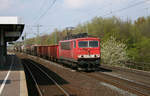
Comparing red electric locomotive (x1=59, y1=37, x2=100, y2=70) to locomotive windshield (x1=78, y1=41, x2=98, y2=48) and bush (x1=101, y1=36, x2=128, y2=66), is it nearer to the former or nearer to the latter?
locomotive windshield (x1=78, y1=41, x2=98, y2=48)

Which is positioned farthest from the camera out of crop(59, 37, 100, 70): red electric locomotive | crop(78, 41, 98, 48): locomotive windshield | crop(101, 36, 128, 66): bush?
crop(101, 36, 128, 66): bush

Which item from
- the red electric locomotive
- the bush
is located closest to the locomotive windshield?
the red electric locomotive

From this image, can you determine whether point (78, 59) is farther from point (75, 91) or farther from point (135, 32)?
point (135, 32)

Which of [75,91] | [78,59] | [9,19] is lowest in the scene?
[75,91]

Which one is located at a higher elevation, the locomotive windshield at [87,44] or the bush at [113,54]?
the locomotive windshield at [87,44]

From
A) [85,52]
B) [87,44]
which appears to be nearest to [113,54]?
[87,44]

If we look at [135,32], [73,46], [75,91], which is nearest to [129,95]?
[75,91]

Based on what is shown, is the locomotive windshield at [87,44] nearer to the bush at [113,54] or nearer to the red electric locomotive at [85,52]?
the red electric locomotive at [85,52]

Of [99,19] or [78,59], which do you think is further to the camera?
[99,19]

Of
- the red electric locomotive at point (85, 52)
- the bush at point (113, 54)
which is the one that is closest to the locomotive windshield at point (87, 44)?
the red electric locomotive at point (85, 52)

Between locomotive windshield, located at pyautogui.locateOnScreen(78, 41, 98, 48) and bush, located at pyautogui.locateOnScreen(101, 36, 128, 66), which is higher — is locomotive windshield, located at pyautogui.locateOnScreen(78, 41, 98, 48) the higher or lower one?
the higher one

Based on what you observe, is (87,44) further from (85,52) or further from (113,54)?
(113,54)

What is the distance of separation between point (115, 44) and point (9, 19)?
18.5 m

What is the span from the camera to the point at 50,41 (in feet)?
→ 252
